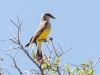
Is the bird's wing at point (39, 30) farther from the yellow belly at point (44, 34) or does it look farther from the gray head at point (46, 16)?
the gray head at point (46, 16)

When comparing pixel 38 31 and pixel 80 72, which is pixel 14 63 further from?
pixel 38 31

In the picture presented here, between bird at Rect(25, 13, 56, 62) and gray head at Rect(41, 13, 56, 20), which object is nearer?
bird at Rect(25, 13, 56, 62)

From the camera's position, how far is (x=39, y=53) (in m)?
7.02

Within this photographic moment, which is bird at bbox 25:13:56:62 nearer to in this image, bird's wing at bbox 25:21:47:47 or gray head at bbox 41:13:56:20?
bird's wing at bbox 25:21:47:47

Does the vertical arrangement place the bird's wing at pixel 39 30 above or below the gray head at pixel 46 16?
below

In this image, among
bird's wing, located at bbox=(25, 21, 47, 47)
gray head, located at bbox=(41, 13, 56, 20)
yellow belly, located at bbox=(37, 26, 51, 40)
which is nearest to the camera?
bird's wing, located at bbox=(25, 21, 47, 47)

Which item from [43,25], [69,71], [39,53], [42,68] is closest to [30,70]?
[42,68]

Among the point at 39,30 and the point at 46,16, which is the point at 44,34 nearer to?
the point at 39,30

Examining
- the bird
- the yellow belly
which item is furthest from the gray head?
the yellow belly

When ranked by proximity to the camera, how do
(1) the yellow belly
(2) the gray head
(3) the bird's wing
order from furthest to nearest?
(2) the gray head
(1) the yellow belly
(3) the bird's wing

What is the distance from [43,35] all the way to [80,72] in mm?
2616

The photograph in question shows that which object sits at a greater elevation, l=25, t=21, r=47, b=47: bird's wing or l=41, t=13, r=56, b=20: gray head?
l=41, t=13, r=56, b=20: gray head

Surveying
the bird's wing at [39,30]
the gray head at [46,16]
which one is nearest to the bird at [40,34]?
the bird's wing at [39,30]

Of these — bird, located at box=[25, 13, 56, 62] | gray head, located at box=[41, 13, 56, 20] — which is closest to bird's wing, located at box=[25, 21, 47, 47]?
bird, located at box=[25, 13, 56, 62]
